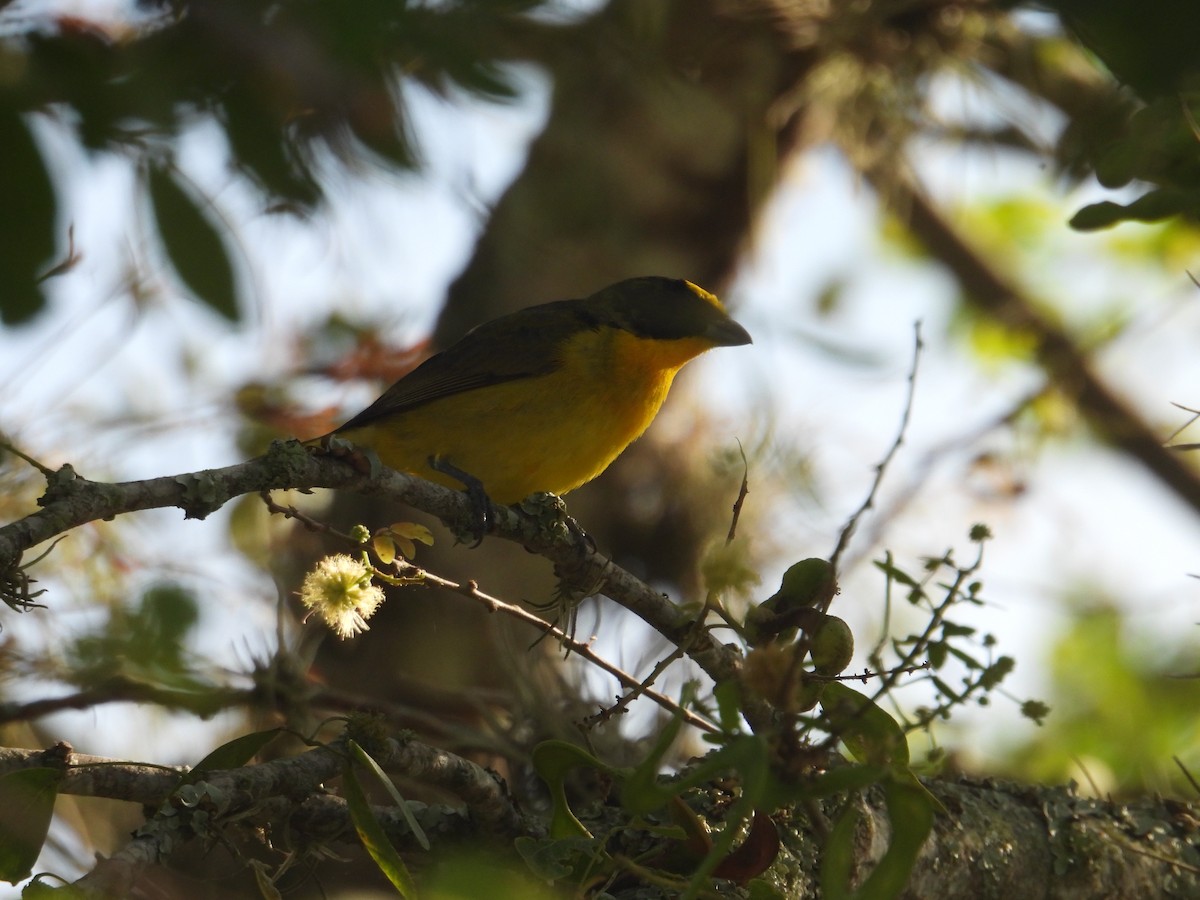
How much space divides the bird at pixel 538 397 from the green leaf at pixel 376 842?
2.43 meters

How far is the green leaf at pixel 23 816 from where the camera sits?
1921 mm

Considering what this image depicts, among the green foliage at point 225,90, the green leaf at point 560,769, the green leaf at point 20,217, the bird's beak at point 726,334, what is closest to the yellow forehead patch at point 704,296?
the bird's beak at point 726,334

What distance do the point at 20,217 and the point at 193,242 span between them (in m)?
0.22

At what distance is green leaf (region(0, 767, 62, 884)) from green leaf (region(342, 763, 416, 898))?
0.50 m

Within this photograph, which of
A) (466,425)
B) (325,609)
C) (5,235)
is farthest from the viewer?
(466,425)

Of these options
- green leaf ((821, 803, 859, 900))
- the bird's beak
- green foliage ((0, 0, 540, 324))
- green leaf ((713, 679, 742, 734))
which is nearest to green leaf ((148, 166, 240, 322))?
green foliage ((0, 0, 540, 324))

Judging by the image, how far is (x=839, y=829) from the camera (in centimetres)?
162

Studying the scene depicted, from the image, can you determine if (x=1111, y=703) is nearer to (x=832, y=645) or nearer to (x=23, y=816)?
(x=832, y=645)

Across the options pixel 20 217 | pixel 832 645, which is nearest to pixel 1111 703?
pixel 832 645

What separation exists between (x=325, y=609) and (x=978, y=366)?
5936mm

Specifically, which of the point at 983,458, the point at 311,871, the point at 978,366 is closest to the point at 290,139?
the point at 311,871

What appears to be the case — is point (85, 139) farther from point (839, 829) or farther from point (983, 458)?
point (983, 458)

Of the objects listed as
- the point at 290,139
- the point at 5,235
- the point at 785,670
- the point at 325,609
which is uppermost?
the point at 290,139

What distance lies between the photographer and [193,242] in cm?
151
